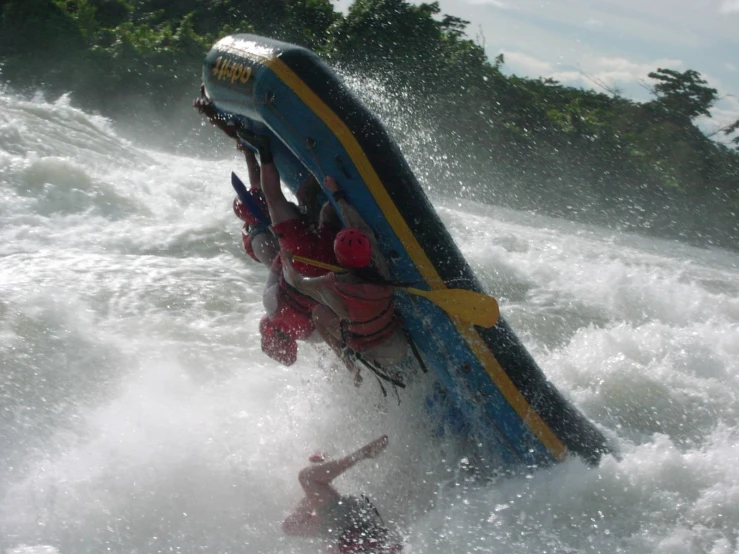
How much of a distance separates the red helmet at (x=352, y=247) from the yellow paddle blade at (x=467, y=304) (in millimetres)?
346

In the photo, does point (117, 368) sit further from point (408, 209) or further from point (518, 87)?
point (518, 87)

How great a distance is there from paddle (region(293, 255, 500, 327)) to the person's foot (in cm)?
83

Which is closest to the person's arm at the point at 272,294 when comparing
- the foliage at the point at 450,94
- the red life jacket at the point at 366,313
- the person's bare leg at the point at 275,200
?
the person's bare leg at the point at 275,200

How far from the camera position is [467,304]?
3510mm

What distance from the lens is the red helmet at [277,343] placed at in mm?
4023

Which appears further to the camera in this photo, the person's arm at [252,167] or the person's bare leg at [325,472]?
the person's arm at [252,167]

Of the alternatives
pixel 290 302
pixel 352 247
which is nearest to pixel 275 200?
pixel 290 302

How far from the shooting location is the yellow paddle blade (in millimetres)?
3482

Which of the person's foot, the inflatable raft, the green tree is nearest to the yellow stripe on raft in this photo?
the inflatable raft

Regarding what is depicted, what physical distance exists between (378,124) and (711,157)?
1902cm

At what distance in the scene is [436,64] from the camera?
18.2 m

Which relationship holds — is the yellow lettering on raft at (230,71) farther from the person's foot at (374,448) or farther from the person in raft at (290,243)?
the person's foot at (374,448)

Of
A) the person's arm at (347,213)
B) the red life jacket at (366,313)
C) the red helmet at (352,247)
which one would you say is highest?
the person's arm at (347,213)

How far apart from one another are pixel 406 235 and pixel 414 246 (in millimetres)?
63
